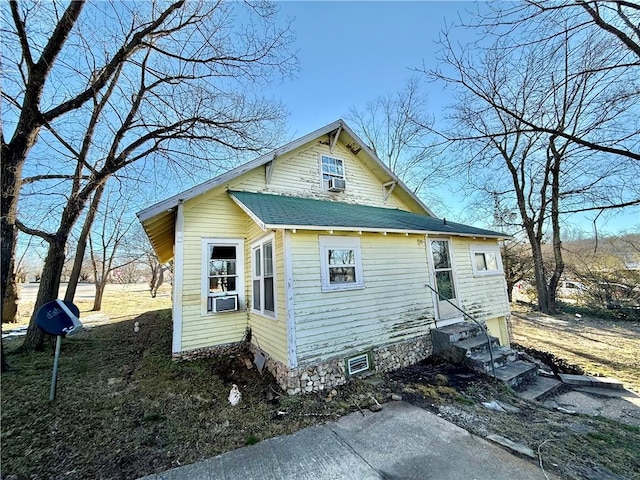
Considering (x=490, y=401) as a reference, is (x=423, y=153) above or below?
above

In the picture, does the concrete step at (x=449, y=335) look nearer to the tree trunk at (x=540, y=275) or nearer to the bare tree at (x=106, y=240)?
the tree trunk at (x=540, y=275)

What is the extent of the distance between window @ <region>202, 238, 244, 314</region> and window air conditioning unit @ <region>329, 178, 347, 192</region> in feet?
10.9

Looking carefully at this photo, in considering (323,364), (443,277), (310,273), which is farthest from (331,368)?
(443,277)

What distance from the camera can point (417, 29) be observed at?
616 cm

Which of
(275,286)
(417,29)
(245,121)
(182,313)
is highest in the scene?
(417,29)

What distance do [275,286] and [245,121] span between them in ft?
19.6

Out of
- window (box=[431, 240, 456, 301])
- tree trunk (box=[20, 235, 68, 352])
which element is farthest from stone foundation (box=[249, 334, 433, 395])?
tree trunk (box=[20, 235, 68, 352])

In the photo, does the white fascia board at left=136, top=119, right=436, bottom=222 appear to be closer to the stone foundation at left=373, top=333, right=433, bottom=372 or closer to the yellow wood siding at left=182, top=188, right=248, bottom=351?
→ the yellow wood siding at left=182, top=188, right=248, bottom=351

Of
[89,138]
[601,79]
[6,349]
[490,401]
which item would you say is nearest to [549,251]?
[601,79]

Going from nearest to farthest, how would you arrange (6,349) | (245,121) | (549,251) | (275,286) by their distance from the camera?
(275,286) → (6,349) → (245,121) → (549,251)

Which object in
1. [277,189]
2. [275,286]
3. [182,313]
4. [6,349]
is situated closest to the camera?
[275,286]

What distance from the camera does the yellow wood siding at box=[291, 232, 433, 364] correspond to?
5031 mm

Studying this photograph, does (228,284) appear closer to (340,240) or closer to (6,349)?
(340,240)

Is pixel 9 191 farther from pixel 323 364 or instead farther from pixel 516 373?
pixel 516 373
